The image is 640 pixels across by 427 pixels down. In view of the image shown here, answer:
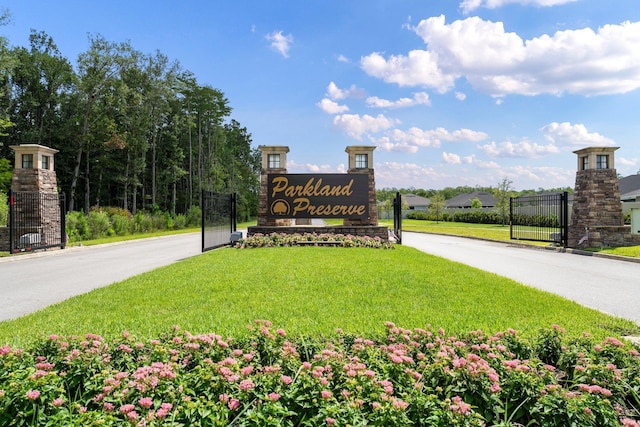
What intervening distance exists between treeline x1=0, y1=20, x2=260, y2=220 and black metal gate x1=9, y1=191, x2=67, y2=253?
44.6ft

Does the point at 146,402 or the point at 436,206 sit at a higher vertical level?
the point at 436,206

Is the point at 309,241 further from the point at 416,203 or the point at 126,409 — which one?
the point at 416,203

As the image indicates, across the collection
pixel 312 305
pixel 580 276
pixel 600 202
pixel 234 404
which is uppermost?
pixel 600 202

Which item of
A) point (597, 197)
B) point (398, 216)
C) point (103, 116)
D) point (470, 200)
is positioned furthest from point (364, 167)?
point (470, 200)

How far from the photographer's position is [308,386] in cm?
240

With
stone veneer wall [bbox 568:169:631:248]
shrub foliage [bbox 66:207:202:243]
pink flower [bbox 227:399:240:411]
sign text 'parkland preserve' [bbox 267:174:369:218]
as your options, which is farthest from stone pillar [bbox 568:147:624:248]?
shrub foliage [bbox 66:207:202:243]

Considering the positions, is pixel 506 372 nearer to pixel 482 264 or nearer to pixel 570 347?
pixel 570 347

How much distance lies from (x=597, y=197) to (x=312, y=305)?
572 inches

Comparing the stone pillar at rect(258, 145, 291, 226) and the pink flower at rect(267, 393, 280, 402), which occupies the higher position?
the stone pillar at rect(258, 145, 291, 226)

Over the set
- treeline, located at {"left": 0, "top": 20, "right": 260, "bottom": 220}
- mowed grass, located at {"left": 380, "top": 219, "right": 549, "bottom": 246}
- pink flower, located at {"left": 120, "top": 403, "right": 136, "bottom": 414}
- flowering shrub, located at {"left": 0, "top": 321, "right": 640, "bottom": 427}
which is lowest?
mowed grass, located at {"left": 380, "top": 219, "right": 549, "bottom": 246}

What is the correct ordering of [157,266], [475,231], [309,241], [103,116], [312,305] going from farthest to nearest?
1. [103,116]
2. [475,231]
3. [309,241]
4. [157,266]
5. [312,305]

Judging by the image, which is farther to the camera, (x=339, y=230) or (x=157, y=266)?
(x=339, y=230)

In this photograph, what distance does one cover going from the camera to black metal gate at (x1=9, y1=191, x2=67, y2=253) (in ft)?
47.5

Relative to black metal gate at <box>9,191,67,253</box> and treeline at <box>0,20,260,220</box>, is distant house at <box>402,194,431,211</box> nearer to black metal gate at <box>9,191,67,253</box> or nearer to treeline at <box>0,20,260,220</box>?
treeline at <box>0,20,260,220</box>
